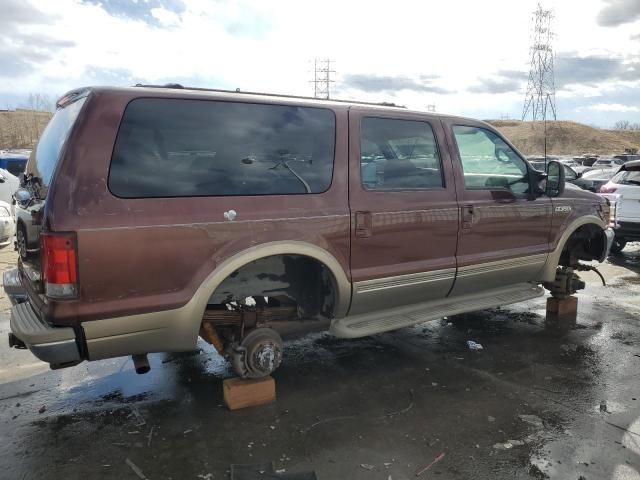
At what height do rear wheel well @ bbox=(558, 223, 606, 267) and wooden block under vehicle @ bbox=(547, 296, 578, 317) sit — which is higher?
rear wheel well @ bbox=(558, 223, 606, 267)

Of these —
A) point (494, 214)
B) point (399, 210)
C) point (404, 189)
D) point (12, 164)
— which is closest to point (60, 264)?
point (399, 210)

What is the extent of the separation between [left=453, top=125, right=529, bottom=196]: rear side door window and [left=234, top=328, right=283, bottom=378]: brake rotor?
2139 millimetres

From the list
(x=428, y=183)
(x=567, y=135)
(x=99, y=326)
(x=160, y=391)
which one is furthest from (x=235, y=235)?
(x=567, y=135)

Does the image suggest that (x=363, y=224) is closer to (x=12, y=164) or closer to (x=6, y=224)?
(x=6, y=224)

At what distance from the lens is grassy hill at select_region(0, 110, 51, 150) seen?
227ft

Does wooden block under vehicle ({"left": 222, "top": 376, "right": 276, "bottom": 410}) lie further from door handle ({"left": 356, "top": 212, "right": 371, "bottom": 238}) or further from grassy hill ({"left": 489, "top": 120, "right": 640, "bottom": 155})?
grassy hill ({"left": 489, "top": 120, "right": 640, "bottom": 155})

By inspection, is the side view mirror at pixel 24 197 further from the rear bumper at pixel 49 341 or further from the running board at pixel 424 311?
the running board at pixel 424 311

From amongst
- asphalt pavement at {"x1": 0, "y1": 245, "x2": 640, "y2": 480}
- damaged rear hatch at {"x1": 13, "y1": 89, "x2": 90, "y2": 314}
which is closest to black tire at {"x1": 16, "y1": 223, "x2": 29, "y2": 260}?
damaged rear hatch at {"x1": 13, "y1": 89, "x2": 90, "y2": 314}

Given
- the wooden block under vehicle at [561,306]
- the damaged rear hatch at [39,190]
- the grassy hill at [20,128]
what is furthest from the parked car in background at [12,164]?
the grassy hill at [20,128]

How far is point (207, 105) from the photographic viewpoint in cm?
323

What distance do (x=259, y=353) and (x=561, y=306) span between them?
3862 millimetres

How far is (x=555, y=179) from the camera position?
495cm

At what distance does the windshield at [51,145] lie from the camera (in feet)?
9.67

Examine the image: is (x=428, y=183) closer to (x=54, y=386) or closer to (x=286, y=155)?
(x=286, y=155)
